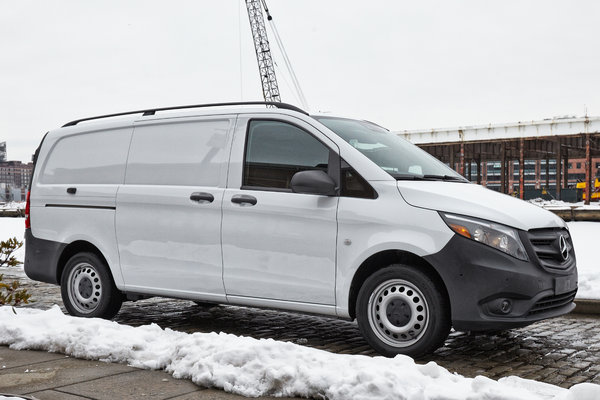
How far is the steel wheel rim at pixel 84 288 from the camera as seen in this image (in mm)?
6766

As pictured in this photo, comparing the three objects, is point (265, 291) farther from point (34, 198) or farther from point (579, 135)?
point (579, 135)

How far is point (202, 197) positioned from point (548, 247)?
2.91m

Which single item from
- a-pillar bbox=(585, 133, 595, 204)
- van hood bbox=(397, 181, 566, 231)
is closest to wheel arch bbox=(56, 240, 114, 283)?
van hood bbox=(397, 181, 566, 231)

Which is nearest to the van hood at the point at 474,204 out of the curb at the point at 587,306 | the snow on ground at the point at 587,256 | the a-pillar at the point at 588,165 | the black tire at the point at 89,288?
the curb at the point at 587,306

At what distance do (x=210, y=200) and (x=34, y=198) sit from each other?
2522mm

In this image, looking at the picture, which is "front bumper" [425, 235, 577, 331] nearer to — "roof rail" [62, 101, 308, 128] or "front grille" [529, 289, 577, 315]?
"front grille" [529, 289, 577, 315]

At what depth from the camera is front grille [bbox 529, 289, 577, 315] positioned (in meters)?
4.84

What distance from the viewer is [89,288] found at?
268 inches

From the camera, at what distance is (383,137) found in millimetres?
6117

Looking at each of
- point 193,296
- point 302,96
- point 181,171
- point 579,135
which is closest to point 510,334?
point 193,296

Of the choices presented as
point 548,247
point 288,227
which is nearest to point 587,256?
point 548,247

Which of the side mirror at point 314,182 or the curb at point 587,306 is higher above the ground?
the side mirror at point 314,182

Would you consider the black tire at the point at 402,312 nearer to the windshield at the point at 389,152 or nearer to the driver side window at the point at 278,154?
the windshield at the point at 389,152

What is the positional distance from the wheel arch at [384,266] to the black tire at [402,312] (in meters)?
0.07
